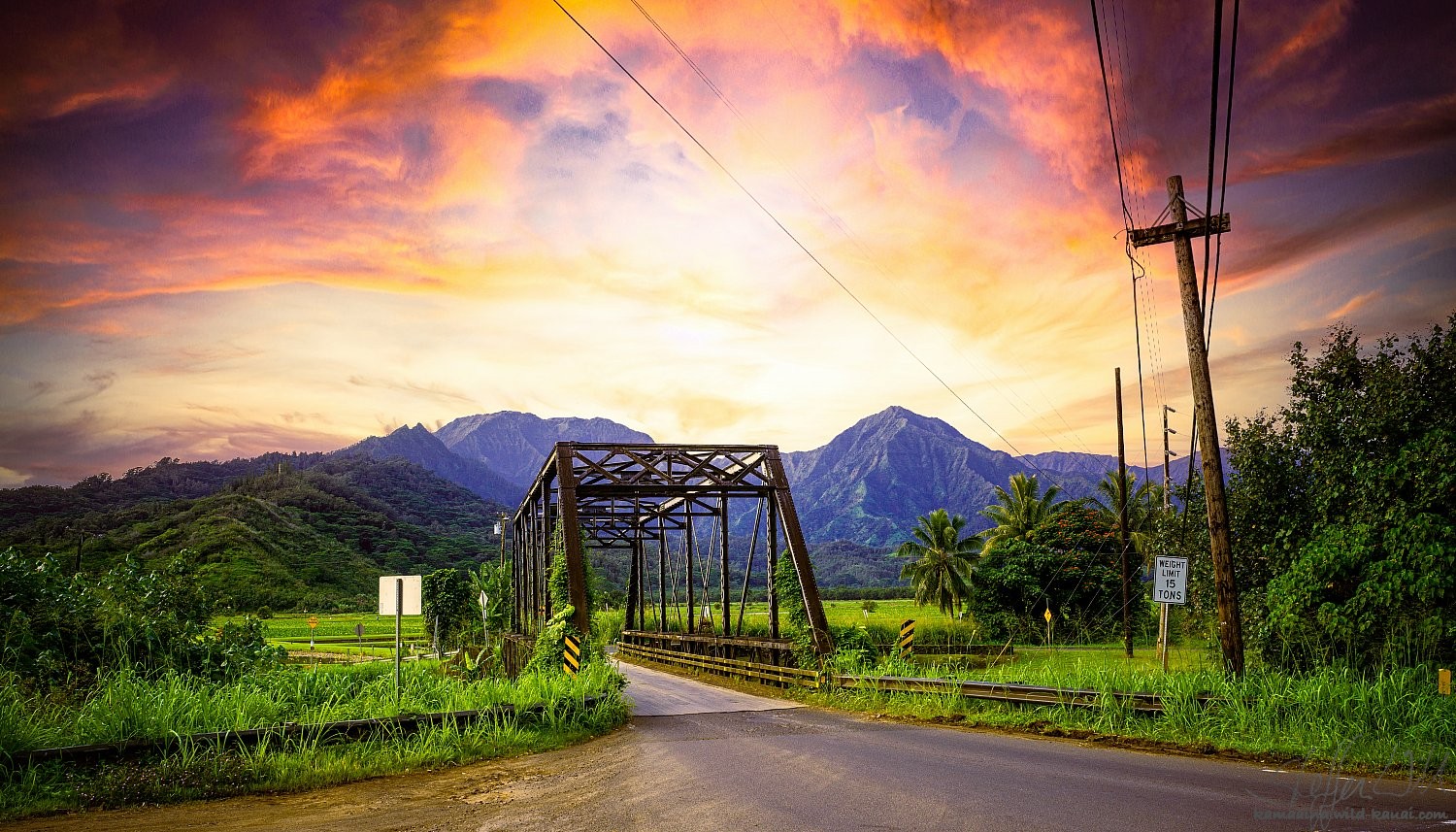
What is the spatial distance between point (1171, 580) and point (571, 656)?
1091 cm

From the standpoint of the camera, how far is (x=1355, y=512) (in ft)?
54.9

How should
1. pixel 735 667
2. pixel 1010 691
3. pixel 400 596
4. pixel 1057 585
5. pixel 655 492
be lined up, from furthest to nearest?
1. pixel 1057 585
2. pixel 735 667
3. pixel 655 492
4. pixel 1010 691
5. pixel 400 596

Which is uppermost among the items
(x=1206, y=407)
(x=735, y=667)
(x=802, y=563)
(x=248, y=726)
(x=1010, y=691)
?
(x=1206, y=407)

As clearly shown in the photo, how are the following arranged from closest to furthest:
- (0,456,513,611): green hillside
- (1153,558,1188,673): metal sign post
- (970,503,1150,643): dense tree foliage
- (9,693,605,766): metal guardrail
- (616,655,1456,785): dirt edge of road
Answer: (9,693,605,766): metal guardrail → (616,655,1456,785): dirt edge of road → (1153,558,1188,673): metal sign post → (970,503,1150,643): dense tree foliage → (0,456,513,611): green hillside

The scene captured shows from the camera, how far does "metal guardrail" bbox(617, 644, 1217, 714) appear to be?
438 inches

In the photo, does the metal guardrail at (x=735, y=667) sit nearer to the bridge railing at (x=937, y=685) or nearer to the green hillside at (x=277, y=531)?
the bridge railing at (x=937, y=685)

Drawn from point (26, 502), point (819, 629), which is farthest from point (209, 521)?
point (819, 629)

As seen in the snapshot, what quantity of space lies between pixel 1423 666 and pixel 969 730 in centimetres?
546

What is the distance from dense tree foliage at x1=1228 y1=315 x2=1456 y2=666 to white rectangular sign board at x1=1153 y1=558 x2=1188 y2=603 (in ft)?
7.08

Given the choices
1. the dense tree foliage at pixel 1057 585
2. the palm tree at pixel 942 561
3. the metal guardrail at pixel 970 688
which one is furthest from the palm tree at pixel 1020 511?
the metal guardrail at pixel 970 688

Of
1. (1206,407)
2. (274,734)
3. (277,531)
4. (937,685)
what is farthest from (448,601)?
(277,531)

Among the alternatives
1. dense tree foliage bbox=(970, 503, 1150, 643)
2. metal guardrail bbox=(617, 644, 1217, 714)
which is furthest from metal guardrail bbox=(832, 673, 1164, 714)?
dense tree foliage bbox=(970, 503, 1150, 643)

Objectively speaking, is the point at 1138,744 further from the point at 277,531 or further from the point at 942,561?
the point at 277,531

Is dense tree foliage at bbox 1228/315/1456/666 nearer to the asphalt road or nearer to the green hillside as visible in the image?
the asphalt road
